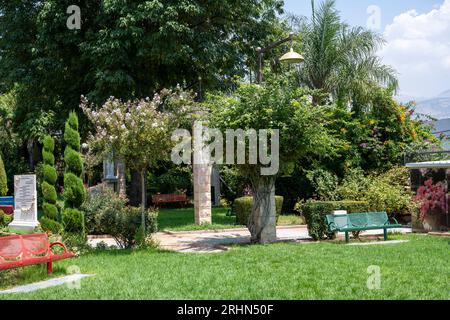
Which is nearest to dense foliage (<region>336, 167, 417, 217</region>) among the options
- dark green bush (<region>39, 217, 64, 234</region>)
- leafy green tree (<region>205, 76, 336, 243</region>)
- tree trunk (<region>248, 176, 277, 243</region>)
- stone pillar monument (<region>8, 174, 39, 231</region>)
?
leafy green tree (<region>205, 76, 336, 243</region>)

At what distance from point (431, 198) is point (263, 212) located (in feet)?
18.8

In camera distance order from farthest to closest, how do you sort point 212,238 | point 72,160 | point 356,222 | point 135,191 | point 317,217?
point 135,191 < point 212,238 < point 317,217 < point 356,222 < point 72,160

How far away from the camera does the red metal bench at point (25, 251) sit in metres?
8.70

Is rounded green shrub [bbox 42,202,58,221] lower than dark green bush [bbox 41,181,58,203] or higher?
lower

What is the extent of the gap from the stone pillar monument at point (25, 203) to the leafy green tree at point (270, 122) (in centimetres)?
701

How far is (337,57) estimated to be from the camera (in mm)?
24219

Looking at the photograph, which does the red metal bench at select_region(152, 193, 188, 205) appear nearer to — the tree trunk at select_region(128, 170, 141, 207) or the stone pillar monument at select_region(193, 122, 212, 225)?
the tree trunk at select_region(128, 170, 141, 207)

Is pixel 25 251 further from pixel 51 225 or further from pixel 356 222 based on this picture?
pixel 356 222

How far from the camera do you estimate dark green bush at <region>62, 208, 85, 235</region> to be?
43.6 ft

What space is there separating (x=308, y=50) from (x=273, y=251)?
14831mm

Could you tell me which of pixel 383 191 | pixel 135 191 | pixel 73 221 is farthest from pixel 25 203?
pixel 383 191

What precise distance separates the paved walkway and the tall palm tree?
25.5 ft

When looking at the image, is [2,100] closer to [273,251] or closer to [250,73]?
[250,73]

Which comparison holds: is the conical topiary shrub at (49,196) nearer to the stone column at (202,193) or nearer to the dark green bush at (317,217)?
the stone column at (202,193)
